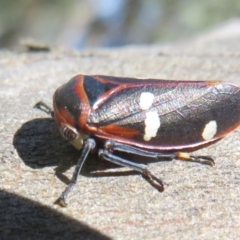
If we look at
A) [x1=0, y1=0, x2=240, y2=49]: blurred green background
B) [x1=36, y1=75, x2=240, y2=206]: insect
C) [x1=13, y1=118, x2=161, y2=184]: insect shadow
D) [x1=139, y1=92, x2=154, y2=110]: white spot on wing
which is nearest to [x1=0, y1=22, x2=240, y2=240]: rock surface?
[x1=13, y1=118, x2=161, y2=184]: insect shadow

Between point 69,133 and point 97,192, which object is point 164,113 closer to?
point 69,133

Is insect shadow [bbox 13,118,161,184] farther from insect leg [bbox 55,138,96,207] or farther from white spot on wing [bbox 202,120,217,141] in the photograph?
white spot on wing [bbox 202,120,217,141]

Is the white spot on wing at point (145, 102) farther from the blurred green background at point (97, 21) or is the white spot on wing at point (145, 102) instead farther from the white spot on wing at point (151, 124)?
the blurred green background at point (97, 21)

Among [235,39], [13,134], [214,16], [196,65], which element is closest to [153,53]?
[196,65]

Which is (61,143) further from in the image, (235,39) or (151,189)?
(235,39)

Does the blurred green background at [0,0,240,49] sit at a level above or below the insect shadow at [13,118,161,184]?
below

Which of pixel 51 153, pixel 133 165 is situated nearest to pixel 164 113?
pixel 133 165
